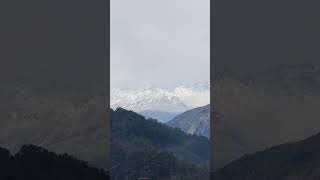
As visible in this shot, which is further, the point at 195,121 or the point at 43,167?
the point at 195,121

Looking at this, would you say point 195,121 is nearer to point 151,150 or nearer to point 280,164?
point 151,150

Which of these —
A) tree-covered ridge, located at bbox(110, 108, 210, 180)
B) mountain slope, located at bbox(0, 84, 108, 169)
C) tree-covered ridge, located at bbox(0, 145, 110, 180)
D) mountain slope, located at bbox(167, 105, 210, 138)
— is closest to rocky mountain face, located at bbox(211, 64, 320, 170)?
mountain slope, located at bbox(0, 84, 108, 169)

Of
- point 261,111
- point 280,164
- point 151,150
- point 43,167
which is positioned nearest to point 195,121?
point 151,150

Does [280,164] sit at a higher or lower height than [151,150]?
higher

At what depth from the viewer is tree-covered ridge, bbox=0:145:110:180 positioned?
14578 millimetres

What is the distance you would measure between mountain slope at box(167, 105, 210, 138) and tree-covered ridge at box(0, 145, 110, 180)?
113 meters

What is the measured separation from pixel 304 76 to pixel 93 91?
17.5 feet

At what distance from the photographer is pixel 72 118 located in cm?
1474

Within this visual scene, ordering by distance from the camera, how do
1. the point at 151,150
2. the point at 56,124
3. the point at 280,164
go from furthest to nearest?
1. the point at 151,150
2. the point at 280,164
3. the point at 56,124

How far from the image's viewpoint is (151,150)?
63000mm

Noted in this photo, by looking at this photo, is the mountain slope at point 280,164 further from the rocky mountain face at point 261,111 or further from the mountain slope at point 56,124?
the mountain slope at point 56,124

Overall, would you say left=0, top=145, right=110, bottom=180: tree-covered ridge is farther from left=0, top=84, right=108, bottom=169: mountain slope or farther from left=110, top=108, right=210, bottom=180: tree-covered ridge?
left=110, top=108, right=210, bottom=180: tree-covered ridge

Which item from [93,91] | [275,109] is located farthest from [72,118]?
[275,109]

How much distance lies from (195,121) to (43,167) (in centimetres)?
12379
